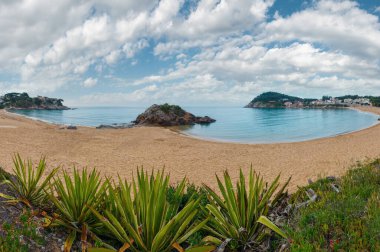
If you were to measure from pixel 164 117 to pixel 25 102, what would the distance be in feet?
410

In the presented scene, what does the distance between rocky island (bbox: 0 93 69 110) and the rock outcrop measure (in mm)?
112556

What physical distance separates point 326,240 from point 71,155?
19.4 m

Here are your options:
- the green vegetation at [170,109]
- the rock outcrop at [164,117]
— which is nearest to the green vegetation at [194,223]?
the rock outcrop at [164,117]

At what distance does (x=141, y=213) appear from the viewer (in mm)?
4562

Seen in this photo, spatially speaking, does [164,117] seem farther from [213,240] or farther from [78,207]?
[213,240]

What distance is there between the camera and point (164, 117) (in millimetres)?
59969

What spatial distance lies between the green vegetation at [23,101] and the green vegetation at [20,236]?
162134 millimetres

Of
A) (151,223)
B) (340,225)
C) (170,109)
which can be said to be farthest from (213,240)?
A: (170,109)

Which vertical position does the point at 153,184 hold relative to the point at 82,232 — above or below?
above

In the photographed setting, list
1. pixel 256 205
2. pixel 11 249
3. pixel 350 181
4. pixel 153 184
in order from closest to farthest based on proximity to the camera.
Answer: pixel 11 249 → pixel 153 184 → pixel 256 205 → pixel 350 181

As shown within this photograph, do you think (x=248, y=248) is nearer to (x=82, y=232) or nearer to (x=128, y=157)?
(x=82, y=232)

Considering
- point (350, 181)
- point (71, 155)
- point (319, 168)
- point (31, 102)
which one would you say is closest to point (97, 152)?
point (71, 155)

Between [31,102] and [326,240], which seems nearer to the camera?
[326,240]

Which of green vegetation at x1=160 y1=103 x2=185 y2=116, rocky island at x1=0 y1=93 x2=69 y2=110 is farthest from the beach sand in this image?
rocky island at x1=0 y1=93 x2=69 y2=110
